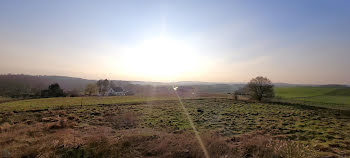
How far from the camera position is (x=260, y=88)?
3712 cm

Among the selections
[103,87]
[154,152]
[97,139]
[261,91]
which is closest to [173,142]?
[154,152]

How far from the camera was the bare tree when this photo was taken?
1433 inches

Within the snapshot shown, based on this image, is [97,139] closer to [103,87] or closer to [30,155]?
[30,155]

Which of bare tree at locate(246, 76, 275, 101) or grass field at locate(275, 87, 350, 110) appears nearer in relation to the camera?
grass field at locate(275, 87, 350, 110)

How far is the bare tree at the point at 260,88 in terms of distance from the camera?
119 ft

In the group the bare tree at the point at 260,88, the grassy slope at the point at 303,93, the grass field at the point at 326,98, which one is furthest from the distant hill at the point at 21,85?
the grassy slope at the point at 303,93

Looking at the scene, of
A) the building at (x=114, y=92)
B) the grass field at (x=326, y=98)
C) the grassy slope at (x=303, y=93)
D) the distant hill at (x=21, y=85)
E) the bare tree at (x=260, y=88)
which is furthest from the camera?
the distant hill at (x=21, y=85)

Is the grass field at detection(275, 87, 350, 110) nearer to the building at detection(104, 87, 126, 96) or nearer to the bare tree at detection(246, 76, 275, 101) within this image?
the bare tree at detection(246, 76, 275, 101)

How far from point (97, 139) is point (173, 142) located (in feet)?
11.6

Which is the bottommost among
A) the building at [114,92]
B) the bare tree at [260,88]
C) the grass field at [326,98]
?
the building at [114,92]

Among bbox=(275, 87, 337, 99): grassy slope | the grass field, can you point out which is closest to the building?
the grass field

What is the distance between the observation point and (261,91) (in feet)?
122

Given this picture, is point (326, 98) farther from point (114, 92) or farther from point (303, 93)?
point (114, 92)

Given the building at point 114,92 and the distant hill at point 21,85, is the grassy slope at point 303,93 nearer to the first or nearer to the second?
the building at point 114,92
